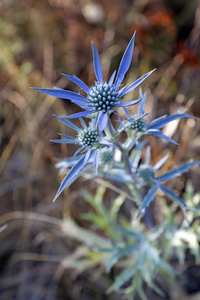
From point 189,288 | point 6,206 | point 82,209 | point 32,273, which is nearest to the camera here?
point 189,288

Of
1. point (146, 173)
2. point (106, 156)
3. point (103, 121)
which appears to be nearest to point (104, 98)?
point (103, 121)

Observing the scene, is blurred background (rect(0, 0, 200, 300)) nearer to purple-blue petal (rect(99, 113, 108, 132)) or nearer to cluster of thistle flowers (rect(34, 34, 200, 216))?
cluster of thistle flowers (rect(34, 34, 200, 216))

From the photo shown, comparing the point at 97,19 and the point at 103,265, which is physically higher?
the point at 97,19

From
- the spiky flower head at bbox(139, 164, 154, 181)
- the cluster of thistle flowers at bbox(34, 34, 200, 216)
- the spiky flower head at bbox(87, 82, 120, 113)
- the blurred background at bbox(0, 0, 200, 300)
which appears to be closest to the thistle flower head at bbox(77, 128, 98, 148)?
the cluster of thistle flowers at bbox(34, 34, 200, 216)

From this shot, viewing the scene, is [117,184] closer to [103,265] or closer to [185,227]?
[103,265]

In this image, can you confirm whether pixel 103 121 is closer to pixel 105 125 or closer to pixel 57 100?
pixel 105 125

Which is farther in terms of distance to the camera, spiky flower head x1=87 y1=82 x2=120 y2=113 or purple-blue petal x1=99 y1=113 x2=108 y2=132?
spiky flower head x1=87 y1=82 x2=120 y2=113

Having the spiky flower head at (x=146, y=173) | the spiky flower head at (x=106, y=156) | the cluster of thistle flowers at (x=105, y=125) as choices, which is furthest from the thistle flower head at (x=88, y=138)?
the spiky flower head at (x=146, y=173)

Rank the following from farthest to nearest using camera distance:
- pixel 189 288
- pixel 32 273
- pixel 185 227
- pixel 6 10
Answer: pixel 6 10, pixel 32 273, pixel 189 288, pixel 185 227

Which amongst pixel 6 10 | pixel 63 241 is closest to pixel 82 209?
pixel 63 241
